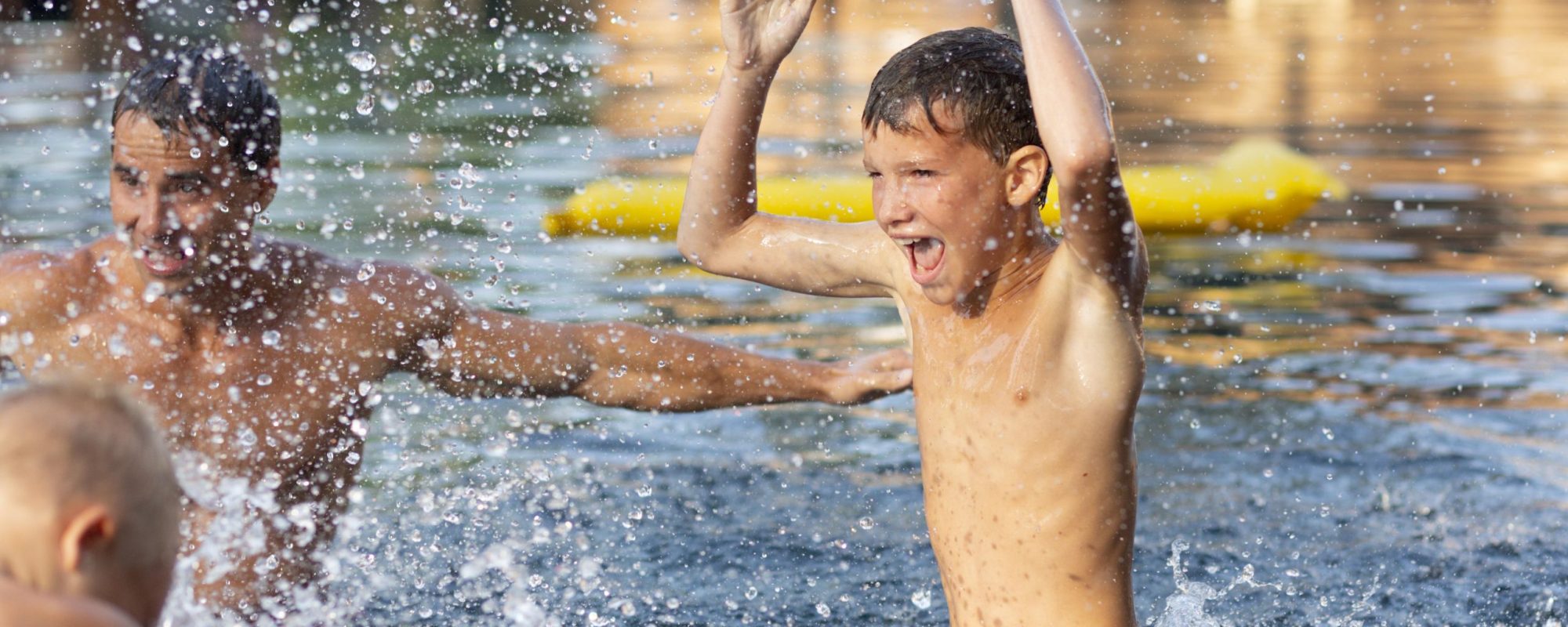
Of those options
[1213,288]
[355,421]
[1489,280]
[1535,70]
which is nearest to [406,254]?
[1213,288]

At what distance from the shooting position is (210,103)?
129 inches

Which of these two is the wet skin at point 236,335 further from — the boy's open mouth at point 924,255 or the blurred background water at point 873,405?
the boy's open mouth at point 924,255

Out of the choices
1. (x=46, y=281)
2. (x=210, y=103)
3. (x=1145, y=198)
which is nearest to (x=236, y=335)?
(x=46, y=281)

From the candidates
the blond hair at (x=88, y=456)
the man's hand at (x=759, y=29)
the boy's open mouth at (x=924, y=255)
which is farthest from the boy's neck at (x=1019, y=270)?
the blond hair at (x=88, y=456)

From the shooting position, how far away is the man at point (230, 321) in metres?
3.25

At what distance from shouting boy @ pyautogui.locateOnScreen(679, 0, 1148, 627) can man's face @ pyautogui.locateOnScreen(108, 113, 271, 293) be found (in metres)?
1.07

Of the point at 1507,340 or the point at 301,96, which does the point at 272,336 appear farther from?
the point at 301,96

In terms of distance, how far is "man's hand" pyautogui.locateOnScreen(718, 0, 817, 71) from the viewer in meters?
3.07

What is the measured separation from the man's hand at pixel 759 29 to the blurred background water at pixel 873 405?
55.1 inches

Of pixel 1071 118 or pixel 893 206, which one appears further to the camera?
pixel 893 206

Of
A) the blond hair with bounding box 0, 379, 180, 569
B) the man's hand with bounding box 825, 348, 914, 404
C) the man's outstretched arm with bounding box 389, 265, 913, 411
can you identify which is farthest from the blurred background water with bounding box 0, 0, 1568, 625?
the blond hair with bounding box 0, 379, 180, 569

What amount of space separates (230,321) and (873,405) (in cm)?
317

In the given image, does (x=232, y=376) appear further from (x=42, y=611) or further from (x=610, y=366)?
(x=42, y=611)

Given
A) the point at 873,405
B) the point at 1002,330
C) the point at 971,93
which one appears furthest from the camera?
the point at 873,405
